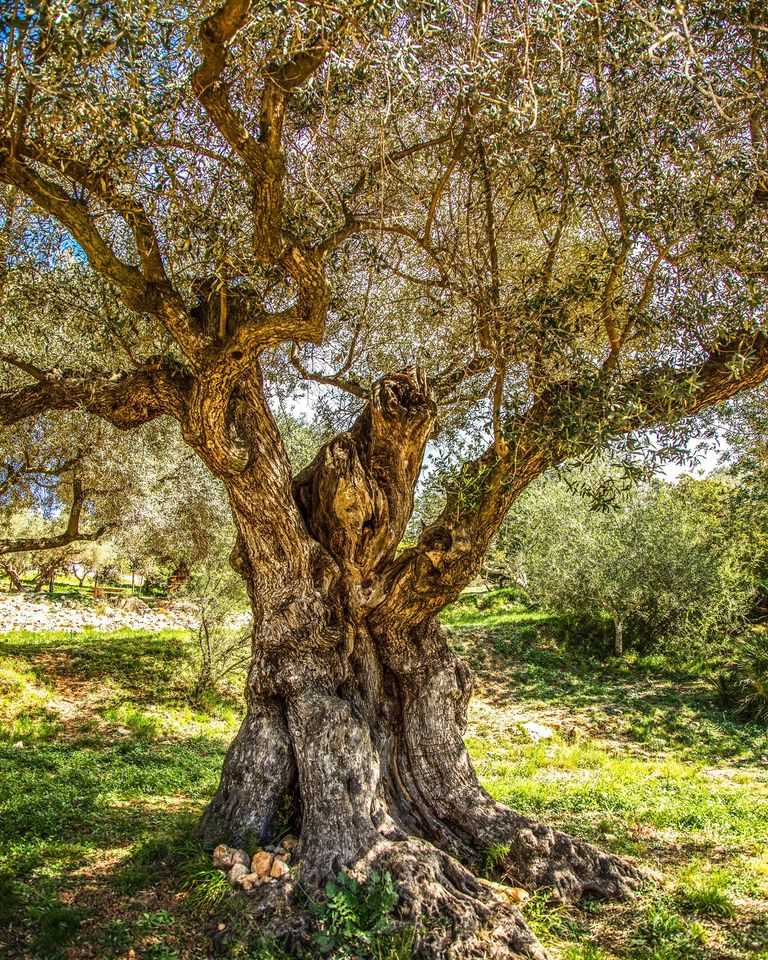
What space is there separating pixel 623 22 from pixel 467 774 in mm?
5916

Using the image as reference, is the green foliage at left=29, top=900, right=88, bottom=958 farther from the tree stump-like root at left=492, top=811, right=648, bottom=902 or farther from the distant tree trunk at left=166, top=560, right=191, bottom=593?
the distant tree trunk at left=166, top=560, right=191, bottom=593

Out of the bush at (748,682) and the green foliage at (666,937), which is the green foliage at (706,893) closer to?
the green foliage at (666,937)

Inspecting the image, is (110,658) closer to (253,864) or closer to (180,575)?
(180,575)

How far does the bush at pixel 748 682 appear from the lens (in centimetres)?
1336

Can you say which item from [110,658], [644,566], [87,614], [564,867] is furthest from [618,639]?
[87,614]

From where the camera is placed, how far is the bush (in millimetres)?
13359

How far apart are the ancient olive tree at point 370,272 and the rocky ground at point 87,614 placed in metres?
12.7

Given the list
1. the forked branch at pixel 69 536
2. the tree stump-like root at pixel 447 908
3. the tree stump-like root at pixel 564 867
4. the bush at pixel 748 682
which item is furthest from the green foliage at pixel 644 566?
the tree stump-like root at pixel 447 908

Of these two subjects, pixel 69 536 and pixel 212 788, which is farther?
pixel 69 536

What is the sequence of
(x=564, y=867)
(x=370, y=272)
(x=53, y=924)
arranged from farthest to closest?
(x=370, y=272) → (x=564, y=867) → (x=53, y=924)

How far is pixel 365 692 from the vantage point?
595 centimetres

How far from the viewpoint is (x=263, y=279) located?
20.8 ft

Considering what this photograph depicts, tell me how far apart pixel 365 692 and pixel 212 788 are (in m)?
3.25

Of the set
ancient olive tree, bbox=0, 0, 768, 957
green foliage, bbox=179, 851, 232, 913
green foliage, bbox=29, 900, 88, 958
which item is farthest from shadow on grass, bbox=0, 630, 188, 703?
green foliage, bbox=29, 900, 88, 958
